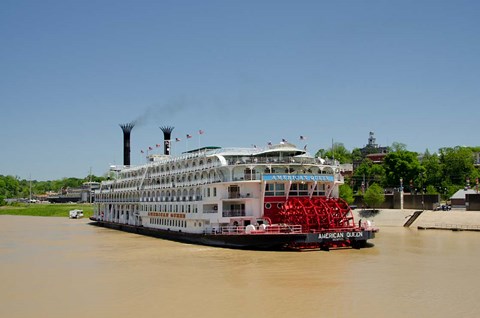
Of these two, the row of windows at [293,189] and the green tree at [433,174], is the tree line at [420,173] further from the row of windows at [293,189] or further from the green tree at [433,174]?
→ the row of windows at [293,189]

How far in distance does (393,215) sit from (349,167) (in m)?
59.4

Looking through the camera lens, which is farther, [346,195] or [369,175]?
[369,175]

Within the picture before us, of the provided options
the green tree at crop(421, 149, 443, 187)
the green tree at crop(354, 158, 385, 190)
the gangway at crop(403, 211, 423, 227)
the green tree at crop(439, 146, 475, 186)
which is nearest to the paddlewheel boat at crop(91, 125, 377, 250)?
the gangway at crop(403, 211, 423, 227)

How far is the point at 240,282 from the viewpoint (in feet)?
90.6

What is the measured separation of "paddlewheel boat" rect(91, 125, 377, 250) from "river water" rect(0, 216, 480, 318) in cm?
129

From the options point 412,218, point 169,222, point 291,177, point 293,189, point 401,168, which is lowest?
point 412,218

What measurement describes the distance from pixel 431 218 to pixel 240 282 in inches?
1714

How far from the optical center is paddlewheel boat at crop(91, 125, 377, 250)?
38.8 m

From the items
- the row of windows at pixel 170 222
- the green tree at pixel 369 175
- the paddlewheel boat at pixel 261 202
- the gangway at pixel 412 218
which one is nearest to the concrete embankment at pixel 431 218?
→ the gangway at pixel 412 218

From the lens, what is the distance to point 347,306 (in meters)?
22.2

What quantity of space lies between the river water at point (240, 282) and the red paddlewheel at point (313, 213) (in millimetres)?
2393

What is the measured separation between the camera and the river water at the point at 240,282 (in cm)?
2195

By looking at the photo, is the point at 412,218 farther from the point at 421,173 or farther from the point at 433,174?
the point at 433,174

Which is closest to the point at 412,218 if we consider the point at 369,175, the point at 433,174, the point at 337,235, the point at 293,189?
the point at 293,189
